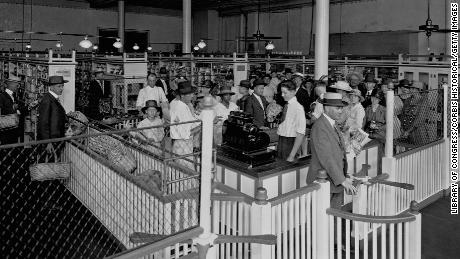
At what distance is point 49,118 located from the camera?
20.4ft

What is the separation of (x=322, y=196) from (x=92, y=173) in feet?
10.8

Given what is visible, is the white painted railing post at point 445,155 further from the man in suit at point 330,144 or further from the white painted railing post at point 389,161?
the man in suit at point 330,144

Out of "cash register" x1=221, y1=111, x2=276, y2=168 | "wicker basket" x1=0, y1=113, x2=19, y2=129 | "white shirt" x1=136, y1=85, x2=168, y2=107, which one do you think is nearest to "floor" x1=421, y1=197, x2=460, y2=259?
"cash register" x1=221, y1=111, x2=276, y2=168

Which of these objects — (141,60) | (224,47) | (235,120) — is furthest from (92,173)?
(224,47)

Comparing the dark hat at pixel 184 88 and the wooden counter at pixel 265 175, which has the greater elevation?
the dark hat at pixel 184 88

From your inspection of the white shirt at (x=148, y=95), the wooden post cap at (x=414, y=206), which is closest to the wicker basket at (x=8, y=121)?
the white shirt at (x=148, y=95)

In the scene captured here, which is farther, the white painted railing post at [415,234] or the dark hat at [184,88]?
the dark hat at [184,88]

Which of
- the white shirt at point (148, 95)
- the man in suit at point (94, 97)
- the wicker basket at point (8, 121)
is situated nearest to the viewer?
the wicker basket at point (8, 121)

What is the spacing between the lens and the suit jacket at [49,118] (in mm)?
6184

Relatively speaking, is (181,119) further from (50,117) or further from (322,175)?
(322,175)

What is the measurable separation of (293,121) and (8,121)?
501 cm

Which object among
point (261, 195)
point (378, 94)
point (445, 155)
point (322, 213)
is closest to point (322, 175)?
point (322, 213)

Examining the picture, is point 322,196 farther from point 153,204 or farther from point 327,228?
point 153,204

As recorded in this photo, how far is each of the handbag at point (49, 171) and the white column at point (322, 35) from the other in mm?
6291
